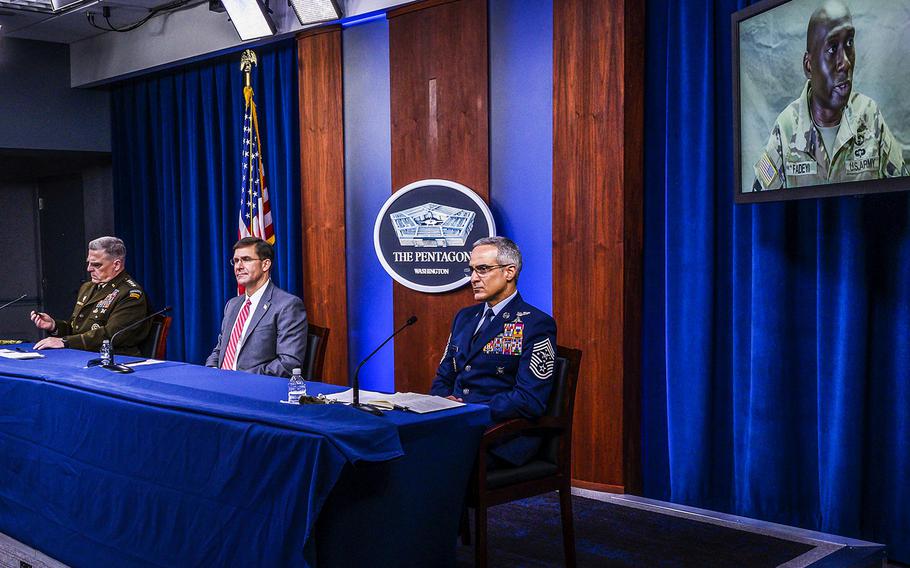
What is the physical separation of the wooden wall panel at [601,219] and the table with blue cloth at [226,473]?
1.59 meters

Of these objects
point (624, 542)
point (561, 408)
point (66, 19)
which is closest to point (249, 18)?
point (66, 19)

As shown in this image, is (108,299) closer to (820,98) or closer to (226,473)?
(226,473)

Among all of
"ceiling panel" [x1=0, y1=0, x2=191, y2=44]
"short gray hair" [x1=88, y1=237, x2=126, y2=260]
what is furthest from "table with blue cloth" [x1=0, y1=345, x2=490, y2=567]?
"ceiling panel" [x1=0, y1=0, x2=191, y2=44]

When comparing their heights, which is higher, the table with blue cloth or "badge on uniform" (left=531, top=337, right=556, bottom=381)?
"badge on uniform" (left=531, top=337, right=556, bottom=381)

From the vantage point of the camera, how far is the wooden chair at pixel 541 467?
293cm

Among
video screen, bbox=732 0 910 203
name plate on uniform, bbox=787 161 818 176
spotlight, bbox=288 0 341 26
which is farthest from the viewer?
spotlight, bbox=288 0 341 26

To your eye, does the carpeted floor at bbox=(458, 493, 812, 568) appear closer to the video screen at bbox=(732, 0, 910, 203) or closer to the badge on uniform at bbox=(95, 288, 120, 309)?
the video screen at bbox=(732, 0, 910, 203)

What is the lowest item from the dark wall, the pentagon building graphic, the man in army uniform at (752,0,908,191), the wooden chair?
the wooden chair

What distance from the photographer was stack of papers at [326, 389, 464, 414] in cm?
274

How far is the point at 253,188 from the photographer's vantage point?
19.7ft

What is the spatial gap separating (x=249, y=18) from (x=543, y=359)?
350cm

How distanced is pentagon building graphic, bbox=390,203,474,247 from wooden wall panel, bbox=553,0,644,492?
2.05ft

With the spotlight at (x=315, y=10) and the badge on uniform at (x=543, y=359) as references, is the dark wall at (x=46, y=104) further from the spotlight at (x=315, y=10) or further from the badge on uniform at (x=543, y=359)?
the badge on uniform at (x=543, y=359)

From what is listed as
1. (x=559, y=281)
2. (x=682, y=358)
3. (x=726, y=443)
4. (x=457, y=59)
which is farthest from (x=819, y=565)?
(x=457, y=59)
